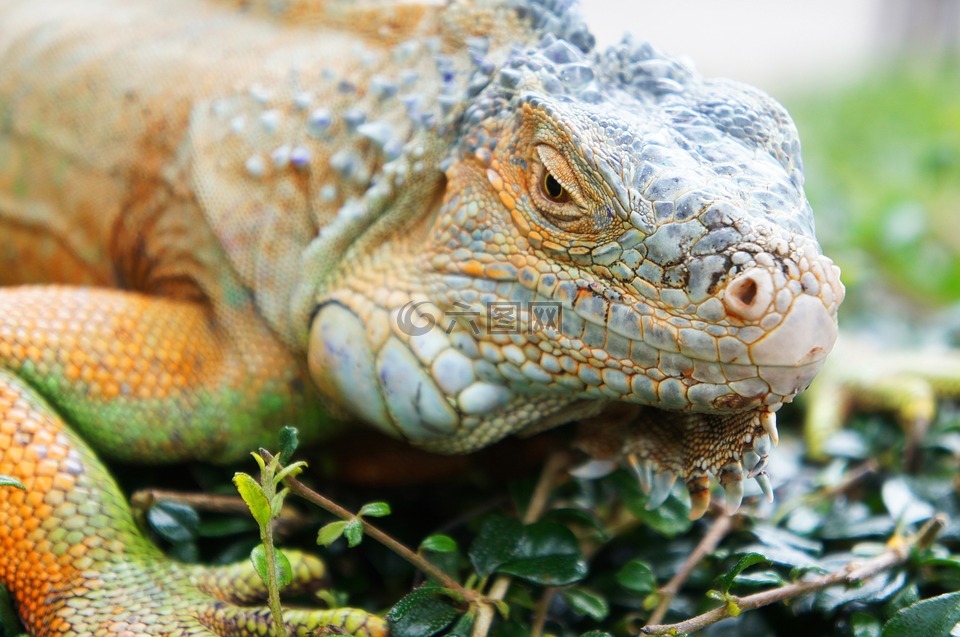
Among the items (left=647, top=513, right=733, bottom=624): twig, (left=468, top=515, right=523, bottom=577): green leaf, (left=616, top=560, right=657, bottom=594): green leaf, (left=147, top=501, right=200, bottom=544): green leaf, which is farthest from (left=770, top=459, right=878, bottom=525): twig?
(left=147, top=501, right=200, bottom=544): green leaf

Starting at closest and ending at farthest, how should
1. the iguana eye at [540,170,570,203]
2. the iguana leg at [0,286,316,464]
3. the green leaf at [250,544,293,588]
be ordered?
the green leaf at [250,544,293,588], the iguana eye at [540,170,570,203], the iguana leg at [0,286,316,464]

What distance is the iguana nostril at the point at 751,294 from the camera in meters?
2.02

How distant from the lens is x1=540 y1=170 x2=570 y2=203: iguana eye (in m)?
2.38

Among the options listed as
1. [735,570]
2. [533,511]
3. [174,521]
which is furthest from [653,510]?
[174,521]

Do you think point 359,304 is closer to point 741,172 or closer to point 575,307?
point 575,307

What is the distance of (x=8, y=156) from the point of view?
3451 mm

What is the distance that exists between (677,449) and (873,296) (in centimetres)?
322

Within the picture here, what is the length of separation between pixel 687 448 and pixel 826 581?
0.54 m

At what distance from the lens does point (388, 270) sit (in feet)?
8.68

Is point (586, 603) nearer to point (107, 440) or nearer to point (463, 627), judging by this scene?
point (463, 627)

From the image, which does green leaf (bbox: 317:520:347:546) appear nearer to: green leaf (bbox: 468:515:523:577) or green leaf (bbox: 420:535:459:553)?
green leaf (bbox: 420:535:459:553)

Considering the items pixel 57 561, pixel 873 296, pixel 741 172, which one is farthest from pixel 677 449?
pixel 873 296

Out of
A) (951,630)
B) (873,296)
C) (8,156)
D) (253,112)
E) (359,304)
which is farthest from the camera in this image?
(873,296)

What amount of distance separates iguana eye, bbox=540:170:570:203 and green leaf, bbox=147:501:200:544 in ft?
4.46
